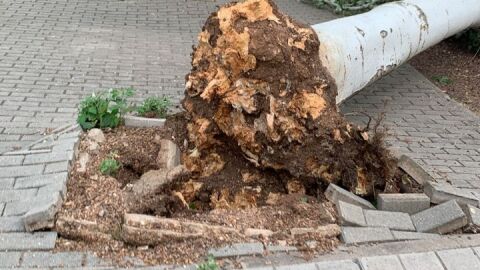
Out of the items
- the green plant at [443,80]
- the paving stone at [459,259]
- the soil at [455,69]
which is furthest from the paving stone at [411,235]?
the green plant at [443,80]

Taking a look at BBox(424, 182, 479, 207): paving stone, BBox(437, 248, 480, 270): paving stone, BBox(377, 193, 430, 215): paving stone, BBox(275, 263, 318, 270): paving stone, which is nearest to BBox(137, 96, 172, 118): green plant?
BBox(377, 193, 430, 215): paving stone

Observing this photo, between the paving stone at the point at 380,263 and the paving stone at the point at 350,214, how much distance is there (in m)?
0.34

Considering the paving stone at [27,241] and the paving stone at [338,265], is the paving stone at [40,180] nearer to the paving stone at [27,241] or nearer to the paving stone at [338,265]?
the paving stone at [27,241]

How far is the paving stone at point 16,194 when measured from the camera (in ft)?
11.0

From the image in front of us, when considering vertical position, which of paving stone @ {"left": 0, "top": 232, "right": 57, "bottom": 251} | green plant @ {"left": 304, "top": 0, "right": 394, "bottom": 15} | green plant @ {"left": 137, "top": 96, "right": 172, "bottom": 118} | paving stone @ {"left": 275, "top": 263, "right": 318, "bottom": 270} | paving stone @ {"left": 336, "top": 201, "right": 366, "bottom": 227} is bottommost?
green plant @ {"left": 304, "top": 0, "right": 394, "bottom": 15}

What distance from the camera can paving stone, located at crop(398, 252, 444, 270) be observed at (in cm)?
304

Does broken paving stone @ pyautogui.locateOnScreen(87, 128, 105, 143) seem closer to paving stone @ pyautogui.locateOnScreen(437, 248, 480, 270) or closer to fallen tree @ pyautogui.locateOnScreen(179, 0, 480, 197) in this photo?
fallen tree @ pyautogui.locateOnScreen(179, 0, 480, 197)

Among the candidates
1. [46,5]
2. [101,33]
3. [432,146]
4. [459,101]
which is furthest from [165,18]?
[432,146]

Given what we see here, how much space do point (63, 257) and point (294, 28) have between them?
2047 millimetres

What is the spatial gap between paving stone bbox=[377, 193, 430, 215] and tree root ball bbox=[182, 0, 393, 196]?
181 mm

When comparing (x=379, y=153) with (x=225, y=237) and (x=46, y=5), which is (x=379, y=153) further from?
(x=46, y=5)

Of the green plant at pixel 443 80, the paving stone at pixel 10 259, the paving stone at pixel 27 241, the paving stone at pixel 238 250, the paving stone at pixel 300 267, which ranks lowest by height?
the green plant at pixel 443 80

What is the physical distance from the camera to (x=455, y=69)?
785 cm

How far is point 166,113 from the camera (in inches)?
183
